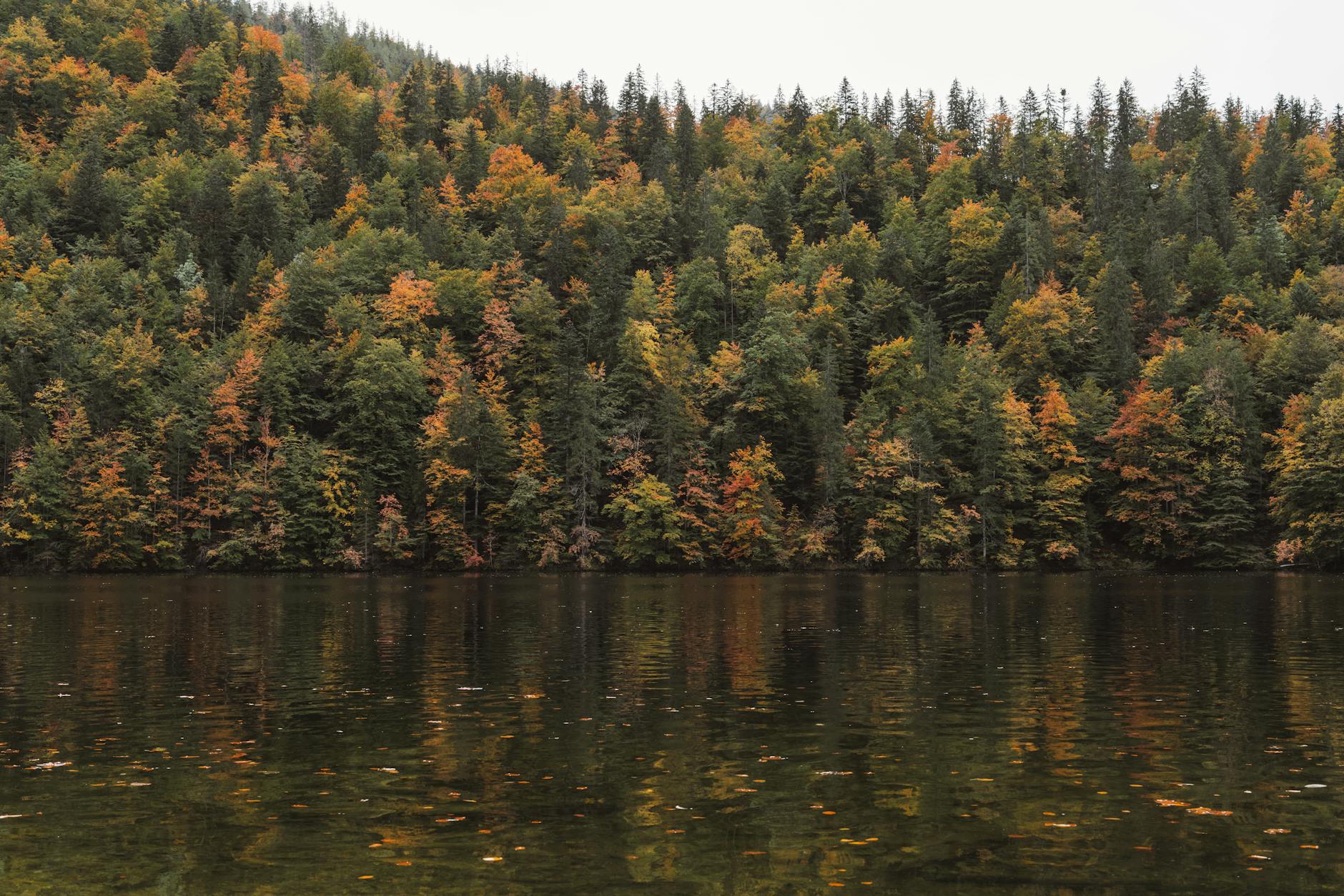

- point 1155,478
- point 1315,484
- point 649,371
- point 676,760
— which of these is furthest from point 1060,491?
point 676,760

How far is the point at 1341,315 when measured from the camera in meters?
130

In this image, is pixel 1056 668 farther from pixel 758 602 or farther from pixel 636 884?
pixel 758 602

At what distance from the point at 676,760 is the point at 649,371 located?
106m

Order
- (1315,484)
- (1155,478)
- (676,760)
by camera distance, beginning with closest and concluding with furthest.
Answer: (676,760) < (1315,484) < (1155,478)

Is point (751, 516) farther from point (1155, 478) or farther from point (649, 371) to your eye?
point (1155, 478)

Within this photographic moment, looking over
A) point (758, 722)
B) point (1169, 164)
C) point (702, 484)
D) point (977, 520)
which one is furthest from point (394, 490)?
point (1169, 164)

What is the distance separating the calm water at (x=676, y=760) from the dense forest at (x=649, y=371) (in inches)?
2706

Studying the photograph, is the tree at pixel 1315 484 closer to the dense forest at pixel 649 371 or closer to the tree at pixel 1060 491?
the dense forest at pixel 649 371

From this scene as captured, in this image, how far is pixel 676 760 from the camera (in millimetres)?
19969

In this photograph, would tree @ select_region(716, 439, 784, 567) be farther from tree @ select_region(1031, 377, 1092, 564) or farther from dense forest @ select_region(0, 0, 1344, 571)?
tree @ select_region(1031, 377, 1092, 564)

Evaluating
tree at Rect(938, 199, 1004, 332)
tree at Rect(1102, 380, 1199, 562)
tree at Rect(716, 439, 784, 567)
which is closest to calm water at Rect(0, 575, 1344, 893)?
tree at Rect(716, 439, 784, 567)

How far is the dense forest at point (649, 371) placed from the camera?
364ft

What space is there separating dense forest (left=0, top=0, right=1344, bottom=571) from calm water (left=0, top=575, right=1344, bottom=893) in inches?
2706

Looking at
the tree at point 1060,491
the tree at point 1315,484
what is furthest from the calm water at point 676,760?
the tree at point 1060,491
